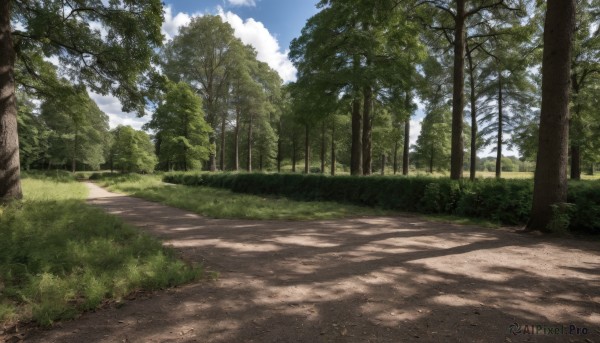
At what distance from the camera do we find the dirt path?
2932 mm

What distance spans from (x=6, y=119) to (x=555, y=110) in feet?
47.0

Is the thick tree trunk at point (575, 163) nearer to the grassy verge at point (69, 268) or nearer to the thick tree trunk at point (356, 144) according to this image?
the thick tree trunk at point (356, 144)

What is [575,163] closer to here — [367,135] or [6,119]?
[367,135]

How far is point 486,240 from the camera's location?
6.99m

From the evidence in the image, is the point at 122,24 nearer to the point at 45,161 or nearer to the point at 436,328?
the point at 436,328

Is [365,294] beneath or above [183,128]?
beneath

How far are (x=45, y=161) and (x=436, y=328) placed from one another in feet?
210

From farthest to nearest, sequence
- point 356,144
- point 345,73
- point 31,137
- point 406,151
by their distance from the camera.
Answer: point 31,137, point 406,151, point 356,144, point 345,73

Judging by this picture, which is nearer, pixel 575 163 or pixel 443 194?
pixel 443 194

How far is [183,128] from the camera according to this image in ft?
101

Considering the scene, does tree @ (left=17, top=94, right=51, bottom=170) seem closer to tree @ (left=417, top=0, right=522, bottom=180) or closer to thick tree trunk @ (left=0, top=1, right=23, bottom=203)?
thick tree trunk @ (left=0, top=1, right=23, bottom=203)

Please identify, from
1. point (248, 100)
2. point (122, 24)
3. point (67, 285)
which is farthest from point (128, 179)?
point (67, 285)

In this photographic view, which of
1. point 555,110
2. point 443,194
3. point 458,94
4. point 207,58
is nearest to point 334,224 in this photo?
point 443,194

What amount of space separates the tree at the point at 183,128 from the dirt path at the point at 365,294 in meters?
25.5
